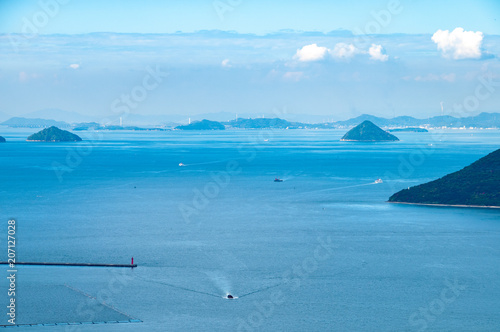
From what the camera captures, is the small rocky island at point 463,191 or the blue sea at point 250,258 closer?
the blue sea at point 250,258

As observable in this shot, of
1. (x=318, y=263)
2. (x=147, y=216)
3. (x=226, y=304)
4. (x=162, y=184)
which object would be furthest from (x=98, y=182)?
(x=226, y=304)

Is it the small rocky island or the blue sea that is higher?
the small rocky island

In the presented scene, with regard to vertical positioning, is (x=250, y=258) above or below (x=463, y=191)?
below

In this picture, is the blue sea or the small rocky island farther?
the small rocky island

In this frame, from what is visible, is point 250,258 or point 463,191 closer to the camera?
point 250,258

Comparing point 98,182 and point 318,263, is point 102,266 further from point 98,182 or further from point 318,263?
point 98,182

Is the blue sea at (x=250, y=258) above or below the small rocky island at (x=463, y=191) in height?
below
